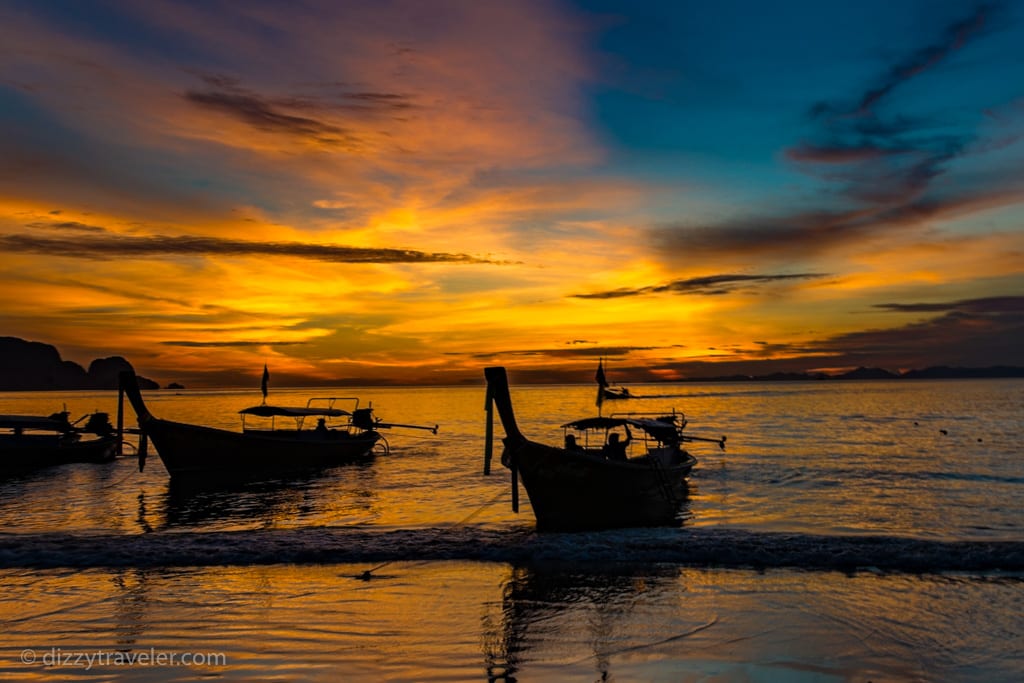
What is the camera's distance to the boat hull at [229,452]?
36156 millimetres

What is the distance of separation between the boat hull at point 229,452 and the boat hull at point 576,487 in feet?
72.7

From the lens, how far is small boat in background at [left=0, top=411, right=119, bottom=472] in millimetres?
41719

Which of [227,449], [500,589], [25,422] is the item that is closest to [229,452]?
[227,449]

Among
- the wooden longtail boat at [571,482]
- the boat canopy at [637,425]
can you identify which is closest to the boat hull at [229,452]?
the boat canopy at [637,425]

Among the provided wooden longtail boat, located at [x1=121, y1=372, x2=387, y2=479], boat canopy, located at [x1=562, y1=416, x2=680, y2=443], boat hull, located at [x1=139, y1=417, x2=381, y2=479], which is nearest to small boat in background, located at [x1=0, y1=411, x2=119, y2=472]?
boat hull, located at [x1=139, y1=417, x2=381, y2=479]

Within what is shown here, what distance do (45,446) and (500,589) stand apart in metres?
41.6

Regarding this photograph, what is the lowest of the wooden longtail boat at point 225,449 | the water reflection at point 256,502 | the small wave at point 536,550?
the water reflection at point 256,502

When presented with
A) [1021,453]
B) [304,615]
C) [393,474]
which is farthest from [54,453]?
[1021,453]

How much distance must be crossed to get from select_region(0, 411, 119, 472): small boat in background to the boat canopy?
112 feet

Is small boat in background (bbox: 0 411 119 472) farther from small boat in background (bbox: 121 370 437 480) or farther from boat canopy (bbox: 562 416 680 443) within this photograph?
boat canopy (bbox: 562 416 680 443)

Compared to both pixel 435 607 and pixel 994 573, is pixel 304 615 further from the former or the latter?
pixel 994 573

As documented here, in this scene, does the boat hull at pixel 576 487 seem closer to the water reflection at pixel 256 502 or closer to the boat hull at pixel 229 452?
the water reflection at pixel 256 502

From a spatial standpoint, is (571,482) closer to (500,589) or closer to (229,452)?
(500,589)

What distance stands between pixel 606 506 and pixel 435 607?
887 cm
